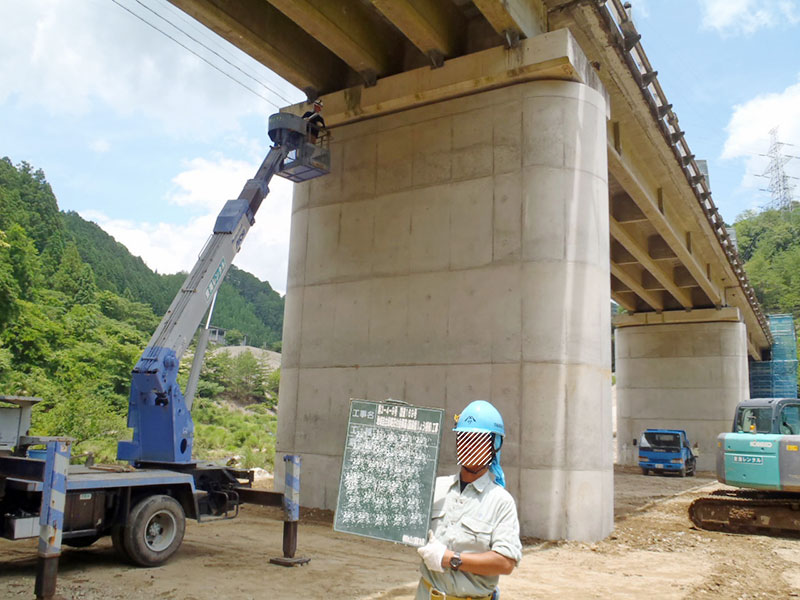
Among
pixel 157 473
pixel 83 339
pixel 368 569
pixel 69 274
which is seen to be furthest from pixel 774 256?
pixel 157 473

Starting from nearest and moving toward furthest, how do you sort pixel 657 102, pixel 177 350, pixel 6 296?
1. pixel 177 350
2. pixel 657 102
3. pixel 6 296

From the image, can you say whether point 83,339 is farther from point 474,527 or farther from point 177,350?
point 474,527

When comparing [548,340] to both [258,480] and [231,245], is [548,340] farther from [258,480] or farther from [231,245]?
[258,480]

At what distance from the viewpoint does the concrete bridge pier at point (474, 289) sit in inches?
462

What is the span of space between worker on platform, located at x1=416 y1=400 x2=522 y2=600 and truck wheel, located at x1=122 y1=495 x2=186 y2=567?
20.2 feet

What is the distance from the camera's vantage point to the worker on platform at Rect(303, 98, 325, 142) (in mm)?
13521

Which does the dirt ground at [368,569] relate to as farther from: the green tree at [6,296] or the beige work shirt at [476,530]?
the green tree at [6,296]

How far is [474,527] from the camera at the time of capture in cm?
336

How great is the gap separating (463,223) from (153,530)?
7.59 m

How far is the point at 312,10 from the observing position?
1229 cm

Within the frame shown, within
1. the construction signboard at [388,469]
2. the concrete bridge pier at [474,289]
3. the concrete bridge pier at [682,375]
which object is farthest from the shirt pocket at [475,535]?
the concrete bridge pier at [682,375]

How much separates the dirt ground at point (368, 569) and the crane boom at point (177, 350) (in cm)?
150

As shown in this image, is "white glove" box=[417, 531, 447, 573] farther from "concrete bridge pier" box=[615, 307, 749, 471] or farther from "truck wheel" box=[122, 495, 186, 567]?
"concrete bridge pier" box=[615, 307, 749, 471]

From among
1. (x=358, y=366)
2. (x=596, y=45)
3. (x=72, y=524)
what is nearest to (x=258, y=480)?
(x=358, y=366)
